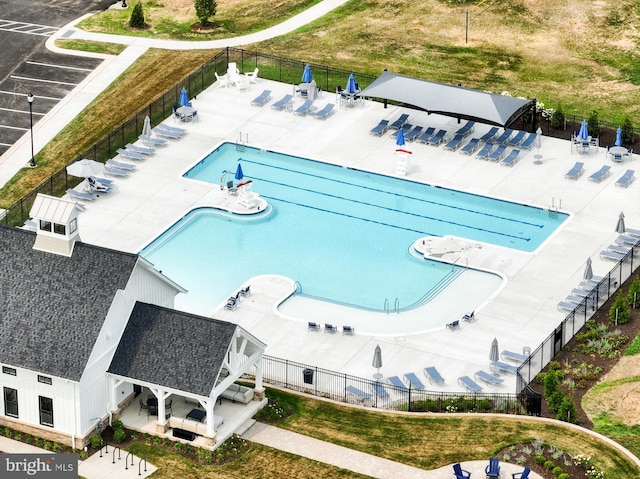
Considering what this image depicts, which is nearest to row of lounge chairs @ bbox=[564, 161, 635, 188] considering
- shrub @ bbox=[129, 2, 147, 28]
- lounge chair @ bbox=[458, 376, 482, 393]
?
lounge chair @ bbox=[458, 376, 482, 393]

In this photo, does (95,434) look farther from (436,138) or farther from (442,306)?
(436,138)

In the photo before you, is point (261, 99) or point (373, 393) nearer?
point (373, 393)

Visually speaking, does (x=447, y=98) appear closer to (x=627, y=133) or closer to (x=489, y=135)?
(x=489, y=135)

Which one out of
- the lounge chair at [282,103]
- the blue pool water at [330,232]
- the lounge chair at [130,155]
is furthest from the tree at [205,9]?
the lounge chair at [130,155]

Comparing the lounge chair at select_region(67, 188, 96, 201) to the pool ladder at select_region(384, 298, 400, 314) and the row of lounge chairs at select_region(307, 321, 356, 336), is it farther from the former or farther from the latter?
the pool ladder at select_region(384, 298, 400, 314)

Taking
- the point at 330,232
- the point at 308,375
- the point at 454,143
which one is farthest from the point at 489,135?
the point at 308,375

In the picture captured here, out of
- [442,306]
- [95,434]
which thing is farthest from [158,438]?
[442,306]
